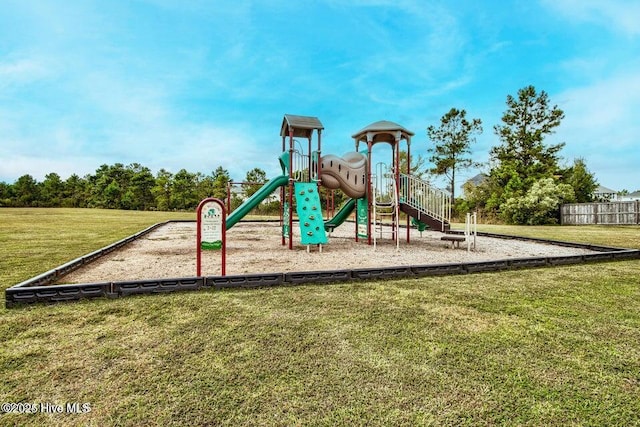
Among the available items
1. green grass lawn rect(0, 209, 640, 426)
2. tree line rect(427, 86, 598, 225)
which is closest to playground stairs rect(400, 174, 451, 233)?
green grass lawn rect(0, 209, 640, 426)

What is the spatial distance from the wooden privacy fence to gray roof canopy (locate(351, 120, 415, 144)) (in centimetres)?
1508

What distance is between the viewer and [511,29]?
32.8ft

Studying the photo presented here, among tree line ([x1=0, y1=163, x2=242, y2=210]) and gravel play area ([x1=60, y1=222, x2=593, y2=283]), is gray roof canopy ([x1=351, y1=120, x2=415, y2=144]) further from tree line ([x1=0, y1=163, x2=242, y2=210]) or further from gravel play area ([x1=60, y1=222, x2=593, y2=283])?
tree line ([x1=0, y1=163, x2=242, y2=210])

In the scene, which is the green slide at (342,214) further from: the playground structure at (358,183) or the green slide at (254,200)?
the green slide at (254,200)

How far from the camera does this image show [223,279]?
11.2 feet

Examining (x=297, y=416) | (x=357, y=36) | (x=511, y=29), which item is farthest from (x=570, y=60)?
(x=297, y=416)

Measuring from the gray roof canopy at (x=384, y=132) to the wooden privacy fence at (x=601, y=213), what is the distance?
49.5ft

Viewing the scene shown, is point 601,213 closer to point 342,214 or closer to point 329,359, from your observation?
point 342,214

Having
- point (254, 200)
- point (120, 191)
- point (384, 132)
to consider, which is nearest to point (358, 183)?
point (384, 132)

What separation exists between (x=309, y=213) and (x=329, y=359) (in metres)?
5.33

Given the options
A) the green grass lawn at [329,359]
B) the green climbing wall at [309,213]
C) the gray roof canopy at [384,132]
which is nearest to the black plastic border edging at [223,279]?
the green grass lawn at [329,359]

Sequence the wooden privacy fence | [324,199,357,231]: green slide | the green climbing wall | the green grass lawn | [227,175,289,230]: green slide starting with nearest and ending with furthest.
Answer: the green grass lawn → the green climbing wall → [227,175,289,230]: green slide → [324,199,357,231]: green slide → the wooden privacy fence

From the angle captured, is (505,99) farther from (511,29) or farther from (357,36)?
(357,36)

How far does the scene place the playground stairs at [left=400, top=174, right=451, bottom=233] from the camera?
786 centimetres
